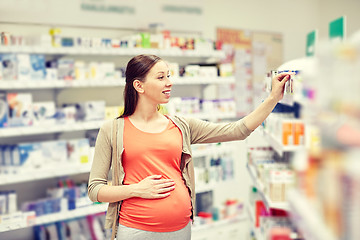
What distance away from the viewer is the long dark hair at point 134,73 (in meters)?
2.43

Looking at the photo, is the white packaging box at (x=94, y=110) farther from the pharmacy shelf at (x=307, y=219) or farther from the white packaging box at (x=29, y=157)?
the pharmacy shelf at (x=307, y=219)

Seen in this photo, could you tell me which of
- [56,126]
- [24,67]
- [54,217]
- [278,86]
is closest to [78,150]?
[56,126]

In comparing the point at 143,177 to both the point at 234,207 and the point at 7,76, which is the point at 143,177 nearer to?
the point at 7,76

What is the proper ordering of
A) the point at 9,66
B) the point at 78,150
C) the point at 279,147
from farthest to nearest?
the point at 78,150 → the point at 9,66 → the point at 279,147

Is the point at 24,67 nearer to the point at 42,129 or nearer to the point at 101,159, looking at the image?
the point at 42,129

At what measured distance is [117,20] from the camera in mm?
4996

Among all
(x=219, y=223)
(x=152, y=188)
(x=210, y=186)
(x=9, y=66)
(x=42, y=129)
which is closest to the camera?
(x=152, y=188)

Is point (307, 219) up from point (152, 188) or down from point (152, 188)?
up

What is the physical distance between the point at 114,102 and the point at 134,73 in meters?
2.70

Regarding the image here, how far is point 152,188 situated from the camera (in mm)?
2250

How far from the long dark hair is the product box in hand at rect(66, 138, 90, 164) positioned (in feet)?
6.20

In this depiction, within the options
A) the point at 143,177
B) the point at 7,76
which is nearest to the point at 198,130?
the point at 143,177

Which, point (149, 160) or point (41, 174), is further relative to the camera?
point (41, 174)

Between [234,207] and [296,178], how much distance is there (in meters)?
4.48
